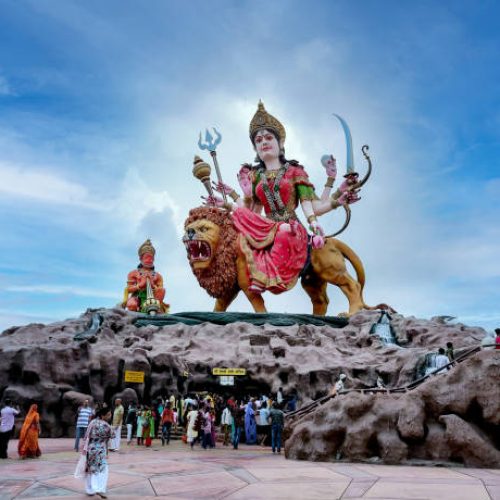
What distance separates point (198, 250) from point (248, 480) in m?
14.1

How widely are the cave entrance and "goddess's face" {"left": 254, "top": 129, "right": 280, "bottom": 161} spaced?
939cm

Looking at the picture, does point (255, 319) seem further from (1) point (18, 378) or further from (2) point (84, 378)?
(1) point (18, 378)

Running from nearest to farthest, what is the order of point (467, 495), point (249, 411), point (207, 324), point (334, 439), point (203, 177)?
point (467, 495) → point (334, 439) → point (249, 411) → point (207, 324) → point (203, 177)

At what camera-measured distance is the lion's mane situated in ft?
68.0

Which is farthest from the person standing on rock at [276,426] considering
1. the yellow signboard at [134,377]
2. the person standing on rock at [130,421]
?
the yellow signboard at [134,377]

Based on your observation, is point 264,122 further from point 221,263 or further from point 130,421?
point 130,421

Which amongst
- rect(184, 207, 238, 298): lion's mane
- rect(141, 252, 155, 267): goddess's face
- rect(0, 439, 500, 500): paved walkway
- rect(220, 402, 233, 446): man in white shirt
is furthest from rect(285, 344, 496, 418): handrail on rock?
rect(141, 252, 155, 267): goddess's face

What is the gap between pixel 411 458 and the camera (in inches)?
320

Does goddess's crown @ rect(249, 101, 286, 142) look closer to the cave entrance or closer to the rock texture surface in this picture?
the rock texture surface

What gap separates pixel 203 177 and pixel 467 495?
17.6m

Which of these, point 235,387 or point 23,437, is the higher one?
point 235,387

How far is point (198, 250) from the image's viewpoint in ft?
67.8

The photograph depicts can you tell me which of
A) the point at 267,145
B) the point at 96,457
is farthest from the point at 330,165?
the point at 96,457

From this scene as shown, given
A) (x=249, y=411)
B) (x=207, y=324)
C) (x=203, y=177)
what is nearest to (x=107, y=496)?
(x=249, y=411)
